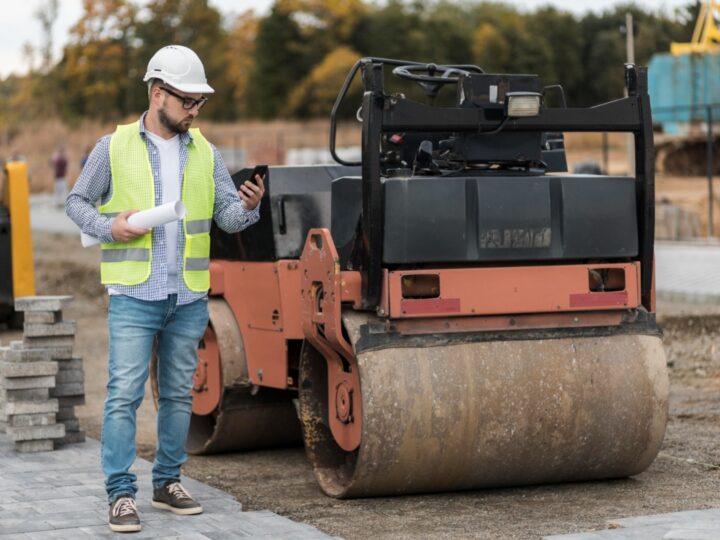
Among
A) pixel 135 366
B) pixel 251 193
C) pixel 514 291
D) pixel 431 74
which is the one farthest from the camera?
pixel 431 74

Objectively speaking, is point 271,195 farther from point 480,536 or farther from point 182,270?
point 480,536

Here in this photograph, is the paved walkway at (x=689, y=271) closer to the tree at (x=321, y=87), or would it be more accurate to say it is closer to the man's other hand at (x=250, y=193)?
the man's other hand at (x=250, y=193)

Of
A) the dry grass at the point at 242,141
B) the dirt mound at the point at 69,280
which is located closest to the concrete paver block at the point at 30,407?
the dirt mound at the point at 69,280

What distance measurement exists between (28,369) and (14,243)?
719 cm

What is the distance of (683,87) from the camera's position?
32094 millimetres

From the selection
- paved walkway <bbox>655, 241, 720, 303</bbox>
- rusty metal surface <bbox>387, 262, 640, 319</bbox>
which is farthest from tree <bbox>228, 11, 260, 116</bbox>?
rusty metal surface <bbox>387, 262, 640, 319</bbox>

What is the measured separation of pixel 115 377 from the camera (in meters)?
5.91

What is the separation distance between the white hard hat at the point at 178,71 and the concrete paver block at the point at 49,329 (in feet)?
7.75

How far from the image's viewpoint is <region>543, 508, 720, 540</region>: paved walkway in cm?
495

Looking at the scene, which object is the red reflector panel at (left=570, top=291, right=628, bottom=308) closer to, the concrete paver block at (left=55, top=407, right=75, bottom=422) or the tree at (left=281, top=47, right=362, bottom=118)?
the concrete paver block at (left=55, top=407, right=75, bottom=422)

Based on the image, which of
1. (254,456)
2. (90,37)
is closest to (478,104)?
(254,456)

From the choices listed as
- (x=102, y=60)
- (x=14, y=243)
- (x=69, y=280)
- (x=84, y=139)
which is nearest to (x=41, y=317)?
(x=14, y=243)

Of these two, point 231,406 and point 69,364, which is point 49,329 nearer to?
point 69,364

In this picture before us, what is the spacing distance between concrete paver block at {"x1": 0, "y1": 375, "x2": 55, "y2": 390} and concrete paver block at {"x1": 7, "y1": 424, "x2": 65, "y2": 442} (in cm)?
22
